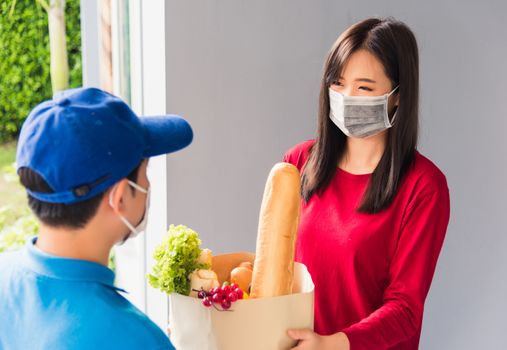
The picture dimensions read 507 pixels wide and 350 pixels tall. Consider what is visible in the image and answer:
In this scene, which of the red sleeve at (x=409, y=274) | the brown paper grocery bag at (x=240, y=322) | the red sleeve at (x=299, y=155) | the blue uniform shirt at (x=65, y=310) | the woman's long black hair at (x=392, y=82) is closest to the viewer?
the blue uniform shirt at (x=65, y=310)

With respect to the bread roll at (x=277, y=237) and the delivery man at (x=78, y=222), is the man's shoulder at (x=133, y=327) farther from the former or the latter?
the bread roll at (x=277, y=237)

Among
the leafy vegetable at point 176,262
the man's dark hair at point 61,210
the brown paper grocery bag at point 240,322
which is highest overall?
the man's dark hair at point 61,210

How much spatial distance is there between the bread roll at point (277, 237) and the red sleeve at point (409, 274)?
0.21 metres

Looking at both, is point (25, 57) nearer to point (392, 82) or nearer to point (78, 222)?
point (392, 82)

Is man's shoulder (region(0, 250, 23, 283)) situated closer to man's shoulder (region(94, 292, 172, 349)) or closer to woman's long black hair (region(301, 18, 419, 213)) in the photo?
man's shoulder (region(94, 292, 172, 349))

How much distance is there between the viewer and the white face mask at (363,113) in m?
1.60

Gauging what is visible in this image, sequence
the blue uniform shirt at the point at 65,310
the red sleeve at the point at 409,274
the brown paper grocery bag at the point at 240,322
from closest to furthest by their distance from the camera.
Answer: the blue uniform shirt at the point at 65,310 → the brown paper grocery bag at the point at 240,322 → the red sleeve at the point at 409,274

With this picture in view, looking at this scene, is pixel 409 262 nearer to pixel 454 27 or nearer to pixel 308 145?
pixel 308 145

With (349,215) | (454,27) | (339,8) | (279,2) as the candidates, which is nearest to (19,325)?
(349,215)

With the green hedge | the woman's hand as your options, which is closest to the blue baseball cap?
the woman's hand

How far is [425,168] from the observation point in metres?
1.57

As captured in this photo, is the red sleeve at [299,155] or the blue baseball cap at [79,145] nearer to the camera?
the blue baseball cap at [79,145]

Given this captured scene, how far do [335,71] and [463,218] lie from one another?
1068 millimetres

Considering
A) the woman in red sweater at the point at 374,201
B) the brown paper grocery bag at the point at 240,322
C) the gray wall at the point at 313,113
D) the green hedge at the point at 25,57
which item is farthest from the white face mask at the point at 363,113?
the green hedge at the point at 25,57
